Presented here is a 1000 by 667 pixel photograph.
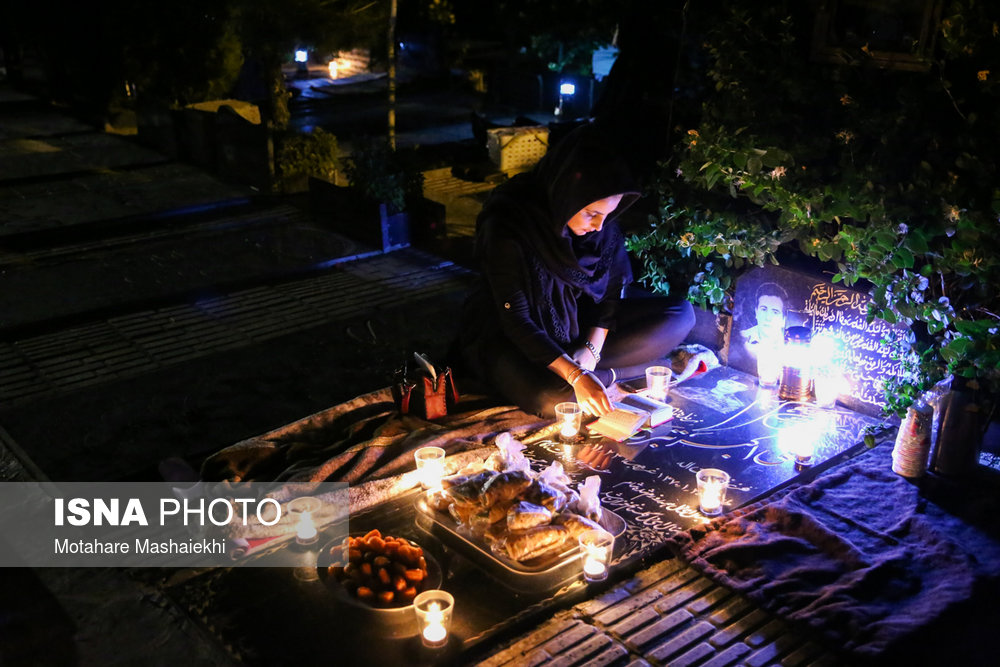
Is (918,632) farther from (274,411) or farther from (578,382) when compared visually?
(274,411)

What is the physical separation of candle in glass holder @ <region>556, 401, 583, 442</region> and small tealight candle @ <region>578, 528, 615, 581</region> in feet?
3.51

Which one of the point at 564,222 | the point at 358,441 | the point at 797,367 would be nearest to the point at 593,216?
the point at 564,222

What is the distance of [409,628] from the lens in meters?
3.33

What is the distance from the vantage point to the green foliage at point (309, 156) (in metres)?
10.4

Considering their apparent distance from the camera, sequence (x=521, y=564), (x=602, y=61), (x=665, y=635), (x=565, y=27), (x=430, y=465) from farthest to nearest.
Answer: (x=602, y=61) → (x=565, y=27) → (x=430, y=465) → (x=521, y=564) → (x=665, y=635)

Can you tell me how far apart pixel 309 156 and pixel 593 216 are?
21.5 feet

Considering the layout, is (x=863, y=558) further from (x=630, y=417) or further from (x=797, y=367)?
(x=797, y=367)

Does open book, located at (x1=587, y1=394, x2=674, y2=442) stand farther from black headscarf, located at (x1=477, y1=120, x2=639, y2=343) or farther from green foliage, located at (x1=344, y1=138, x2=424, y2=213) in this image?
green foliage, located at (x1=344, y1=138, x2=424, y2=213)

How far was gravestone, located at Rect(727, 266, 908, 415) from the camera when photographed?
498cm

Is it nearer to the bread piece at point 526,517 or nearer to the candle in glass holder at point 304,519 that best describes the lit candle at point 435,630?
the bread piece at point 526,517

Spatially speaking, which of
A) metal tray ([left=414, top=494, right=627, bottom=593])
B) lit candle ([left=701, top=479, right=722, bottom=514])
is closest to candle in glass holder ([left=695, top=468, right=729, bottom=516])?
lit candle ([left=701, top=479, right=722, bottom=514])

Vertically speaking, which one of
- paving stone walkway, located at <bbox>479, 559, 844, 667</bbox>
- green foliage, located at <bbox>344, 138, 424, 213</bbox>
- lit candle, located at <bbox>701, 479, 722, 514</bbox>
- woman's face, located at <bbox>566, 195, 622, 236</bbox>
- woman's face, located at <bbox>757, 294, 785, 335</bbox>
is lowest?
paving stone walkway, located at <bbox>479, 559, 844, 667</bbox>

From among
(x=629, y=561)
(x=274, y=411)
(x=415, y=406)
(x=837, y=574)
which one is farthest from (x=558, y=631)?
(x=274, y=411)

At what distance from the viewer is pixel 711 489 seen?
4.04 metres
